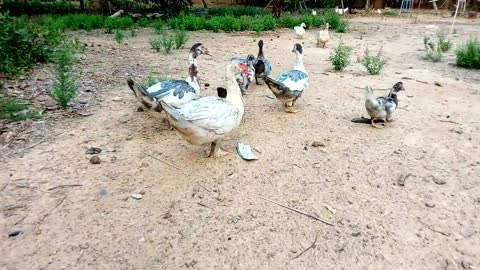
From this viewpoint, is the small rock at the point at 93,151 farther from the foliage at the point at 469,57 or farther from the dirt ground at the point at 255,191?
the foliage at the point at 469,57

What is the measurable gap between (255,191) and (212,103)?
90 centimetres

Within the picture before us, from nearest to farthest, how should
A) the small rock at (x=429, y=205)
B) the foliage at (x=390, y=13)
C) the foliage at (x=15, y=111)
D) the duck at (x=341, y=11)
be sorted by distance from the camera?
1. the small rock at (x=429, y=205)
2. the foliage at (x=15, y=111)
3. the duck at (x=341, y=11)
4. the foliage at (x=390, y=13)

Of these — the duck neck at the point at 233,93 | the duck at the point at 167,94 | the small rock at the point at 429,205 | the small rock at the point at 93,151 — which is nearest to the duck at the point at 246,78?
the duck at the point at 167,94

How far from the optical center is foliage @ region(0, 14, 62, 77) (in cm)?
575

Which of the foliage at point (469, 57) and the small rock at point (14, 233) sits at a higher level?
the foliage at point (469, 57)

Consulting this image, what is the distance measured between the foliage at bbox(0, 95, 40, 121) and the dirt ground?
22cm

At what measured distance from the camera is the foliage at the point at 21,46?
5.75 metres

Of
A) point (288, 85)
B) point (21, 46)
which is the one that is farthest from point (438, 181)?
point (21, 46)

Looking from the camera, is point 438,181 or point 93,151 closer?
point 438,181

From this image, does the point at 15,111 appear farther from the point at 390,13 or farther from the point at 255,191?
the point at 390,13

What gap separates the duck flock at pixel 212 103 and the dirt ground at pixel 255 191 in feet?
1.00

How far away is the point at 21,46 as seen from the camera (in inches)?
245

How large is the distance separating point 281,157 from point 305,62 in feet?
14.2

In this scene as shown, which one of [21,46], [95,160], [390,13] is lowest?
[95,160]
